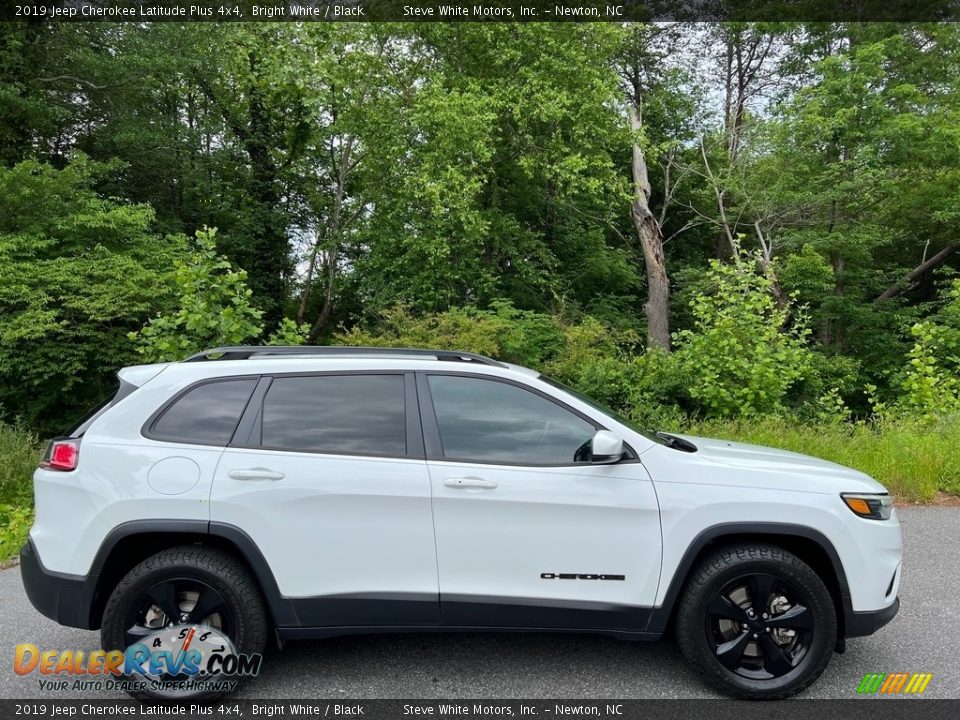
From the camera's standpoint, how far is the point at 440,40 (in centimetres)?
1356

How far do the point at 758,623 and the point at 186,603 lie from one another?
2837 millimetres

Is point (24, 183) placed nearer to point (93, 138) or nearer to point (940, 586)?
point (93, 138)

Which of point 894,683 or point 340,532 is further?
point 894,683

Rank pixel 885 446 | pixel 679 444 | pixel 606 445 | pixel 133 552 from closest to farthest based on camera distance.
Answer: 1. pixel 606 445
2. pixel 133 552
3. pixel 679 444
4. pixel 885 446

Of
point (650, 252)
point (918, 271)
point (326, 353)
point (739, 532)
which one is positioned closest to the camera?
point (739, 532)

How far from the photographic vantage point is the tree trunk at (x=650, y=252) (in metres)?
17.2

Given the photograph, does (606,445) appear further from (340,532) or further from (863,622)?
(863,622)

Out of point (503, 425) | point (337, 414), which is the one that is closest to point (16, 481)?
point (337, 414)

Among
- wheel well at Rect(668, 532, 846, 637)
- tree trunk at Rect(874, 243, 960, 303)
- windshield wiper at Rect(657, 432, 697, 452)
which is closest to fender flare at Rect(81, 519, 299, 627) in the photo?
wheel well at Rect(668, 532, 846, 637)

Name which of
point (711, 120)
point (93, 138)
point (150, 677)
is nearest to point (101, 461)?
point (150, 677)

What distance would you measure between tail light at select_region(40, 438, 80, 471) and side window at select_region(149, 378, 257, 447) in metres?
0.38

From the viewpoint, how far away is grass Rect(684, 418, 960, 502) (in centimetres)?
620

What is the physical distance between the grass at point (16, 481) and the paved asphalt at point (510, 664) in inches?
100

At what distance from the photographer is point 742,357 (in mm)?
9078
